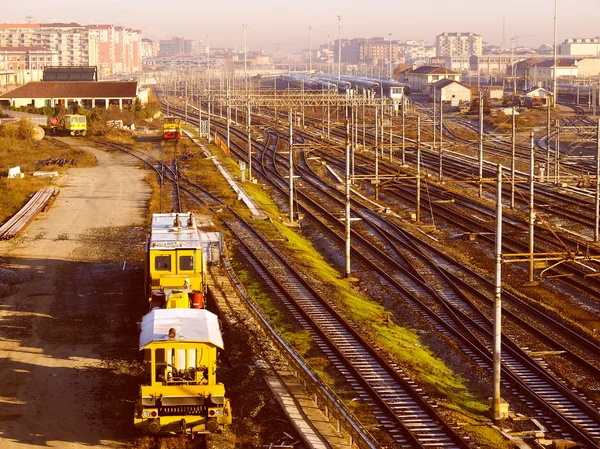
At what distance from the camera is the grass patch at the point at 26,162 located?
38.8m

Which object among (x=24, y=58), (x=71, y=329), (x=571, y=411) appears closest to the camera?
(x=571, y=411)

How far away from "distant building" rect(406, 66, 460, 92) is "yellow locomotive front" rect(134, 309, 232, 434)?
4661 inches

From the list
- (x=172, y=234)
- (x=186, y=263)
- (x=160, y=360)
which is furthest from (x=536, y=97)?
(x=160, y=360)

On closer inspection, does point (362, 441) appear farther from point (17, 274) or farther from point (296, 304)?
point (17, 274)

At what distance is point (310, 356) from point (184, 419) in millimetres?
5941

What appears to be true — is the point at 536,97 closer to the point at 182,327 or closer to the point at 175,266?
the point at 175,266

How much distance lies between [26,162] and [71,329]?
116ft

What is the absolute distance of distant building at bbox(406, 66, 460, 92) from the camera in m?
130

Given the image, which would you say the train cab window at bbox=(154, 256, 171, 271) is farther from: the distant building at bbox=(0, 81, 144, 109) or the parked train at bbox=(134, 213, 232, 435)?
the distant building at bbox=(0, 81, 144, 109)

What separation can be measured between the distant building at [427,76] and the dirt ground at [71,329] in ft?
322

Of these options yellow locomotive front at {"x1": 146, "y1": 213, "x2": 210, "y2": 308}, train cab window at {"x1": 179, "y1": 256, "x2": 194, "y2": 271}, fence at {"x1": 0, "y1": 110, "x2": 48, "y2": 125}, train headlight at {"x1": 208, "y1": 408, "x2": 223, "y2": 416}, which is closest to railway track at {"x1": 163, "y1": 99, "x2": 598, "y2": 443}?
train headlight at {"x1": 208, "y1": 408, "x2": 223, "y2": 416}

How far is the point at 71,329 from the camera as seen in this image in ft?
65.4

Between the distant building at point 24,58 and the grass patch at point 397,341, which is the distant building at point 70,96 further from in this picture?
the distant building at point 24,58

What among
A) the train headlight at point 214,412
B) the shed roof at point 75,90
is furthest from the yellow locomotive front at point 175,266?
the shed roof at point 75,90
